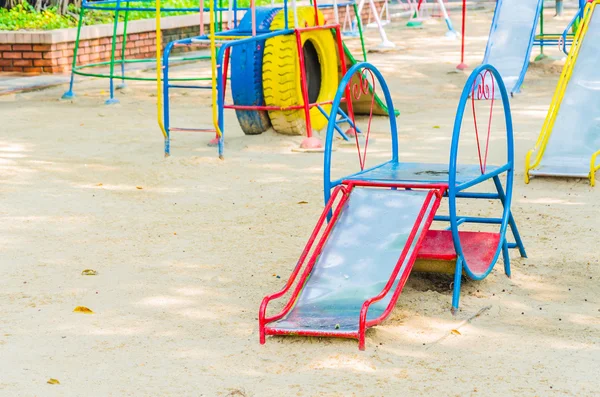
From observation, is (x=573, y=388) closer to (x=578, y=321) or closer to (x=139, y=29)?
(x=578, y=321)

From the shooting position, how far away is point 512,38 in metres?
13.1

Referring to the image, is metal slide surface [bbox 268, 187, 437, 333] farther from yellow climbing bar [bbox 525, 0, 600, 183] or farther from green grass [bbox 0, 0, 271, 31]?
green grass [bbox 0, 0, 271, 31]

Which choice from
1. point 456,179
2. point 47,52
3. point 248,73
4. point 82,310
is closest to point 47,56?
point 47,52

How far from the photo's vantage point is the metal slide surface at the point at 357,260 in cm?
441

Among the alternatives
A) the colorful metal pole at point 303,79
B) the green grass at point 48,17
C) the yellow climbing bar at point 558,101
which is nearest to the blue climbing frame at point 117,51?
the green grass at point 48,17

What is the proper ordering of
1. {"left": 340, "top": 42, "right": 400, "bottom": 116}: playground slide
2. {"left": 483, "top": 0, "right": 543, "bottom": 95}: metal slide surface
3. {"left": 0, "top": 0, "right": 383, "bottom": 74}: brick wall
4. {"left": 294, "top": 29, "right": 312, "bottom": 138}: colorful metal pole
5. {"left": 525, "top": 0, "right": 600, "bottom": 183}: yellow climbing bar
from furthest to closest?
1. {"left": 0, "top": 0, "right": 383, "bottom": 74}: brick wall
2. {"left": 483, "top": 0, "right": 543, "bottom": 95}: metal slide surface
3. {"left": 340, "top": 42, "right": 400, "bottom": 116}: playground slide
4. {"left": 294, "top": 29, "right": 312, "bottom": 138}: colorful metal pole
5. {"left": 525, "top": 0, "right": 600, "bottom": 183}: yellow climbing bar

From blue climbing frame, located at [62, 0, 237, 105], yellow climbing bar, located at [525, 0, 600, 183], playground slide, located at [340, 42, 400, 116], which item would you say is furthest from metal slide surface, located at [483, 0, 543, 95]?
blue climbing frame, located at [62, 0, 237, 105]

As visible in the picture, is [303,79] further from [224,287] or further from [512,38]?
[512,38]

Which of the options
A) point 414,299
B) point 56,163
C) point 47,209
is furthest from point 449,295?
point 56,163

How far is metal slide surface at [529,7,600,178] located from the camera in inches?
295

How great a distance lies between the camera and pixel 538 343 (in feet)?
14.0

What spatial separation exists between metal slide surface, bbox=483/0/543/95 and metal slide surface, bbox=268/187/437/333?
729cm

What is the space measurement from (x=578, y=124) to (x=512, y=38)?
5.30 metres

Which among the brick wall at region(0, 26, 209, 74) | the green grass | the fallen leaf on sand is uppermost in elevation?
the green grass
